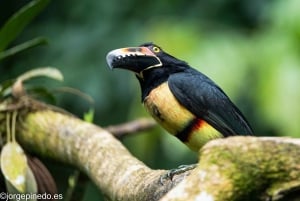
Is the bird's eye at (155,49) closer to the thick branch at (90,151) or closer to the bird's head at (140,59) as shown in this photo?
the bird's head at (140,59)

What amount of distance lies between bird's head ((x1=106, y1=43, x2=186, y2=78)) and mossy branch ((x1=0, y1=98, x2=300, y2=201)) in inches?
8.9

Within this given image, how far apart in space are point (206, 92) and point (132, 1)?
8.67 feet

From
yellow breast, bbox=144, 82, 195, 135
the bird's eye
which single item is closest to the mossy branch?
yellow breast, bbox=144, 82, 195, 135

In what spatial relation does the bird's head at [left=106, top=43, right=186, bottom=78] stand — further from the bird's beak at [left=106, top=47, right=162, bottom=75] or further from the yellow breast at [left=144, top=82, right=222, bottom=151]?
the yellow breast at [left=144, top=82, right=222, bottom=151]

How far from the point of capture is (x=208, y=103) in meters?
2.23

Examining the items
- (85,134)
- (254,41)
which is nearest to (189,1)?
(254,41)

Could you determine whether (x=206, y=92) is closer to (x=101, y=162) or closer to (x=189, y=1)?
(x=101, y=162)

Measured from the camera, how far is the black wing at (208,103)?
220cm

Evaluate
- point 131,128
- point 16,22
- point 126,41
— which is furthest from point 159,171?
point 126,41

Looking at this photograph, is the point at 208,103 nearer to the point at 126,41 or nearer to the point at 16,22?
the point at 16,22

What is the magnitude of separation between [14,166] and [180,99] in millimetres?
538

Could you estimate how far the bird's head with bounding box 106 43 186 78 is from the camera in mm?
2234

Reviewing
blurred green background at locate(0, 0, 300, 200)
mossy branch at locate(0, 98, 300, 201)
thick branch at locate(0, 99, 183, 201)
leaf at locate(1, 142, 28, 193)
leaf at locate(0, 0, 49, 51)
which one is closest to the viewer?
mossy branch at locate(0, 98, 300, 201)

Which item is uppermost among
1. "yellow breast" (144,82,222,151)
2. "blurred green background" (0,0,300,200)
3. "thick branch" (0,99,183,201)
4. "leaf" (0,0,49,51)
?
"leaf" (0,0,49,51)
